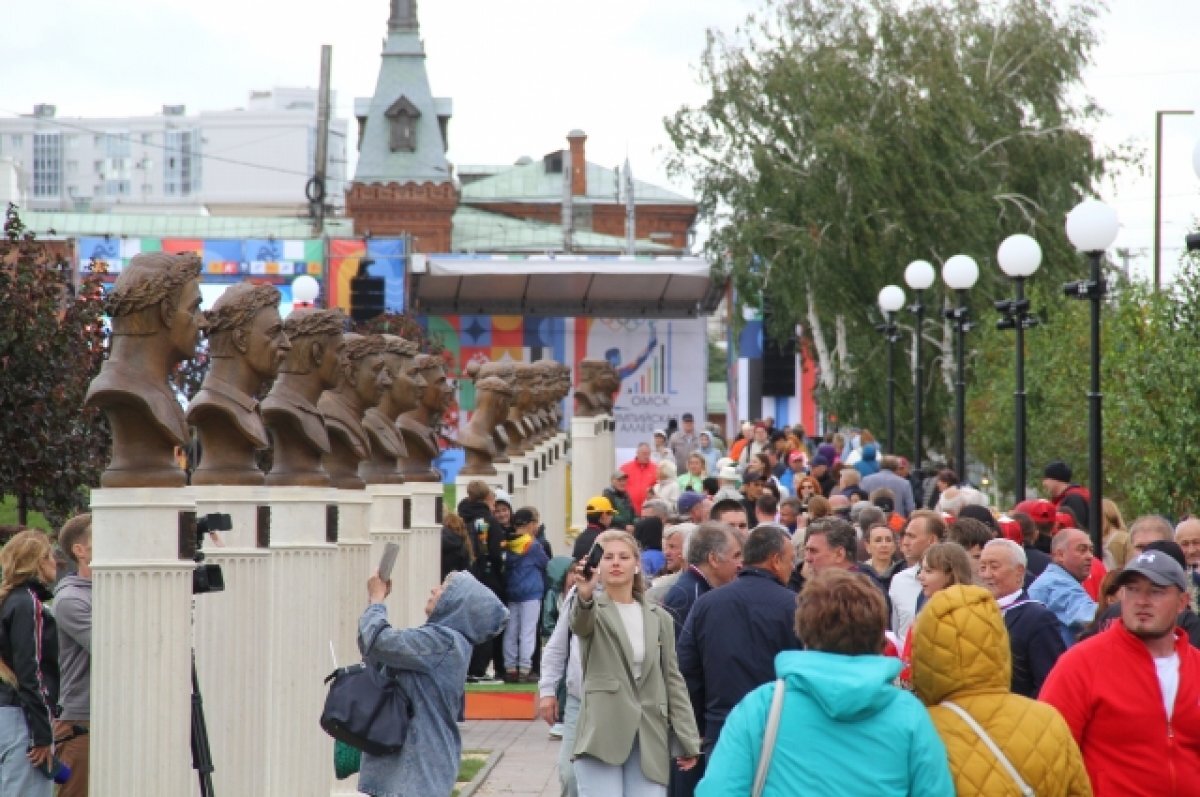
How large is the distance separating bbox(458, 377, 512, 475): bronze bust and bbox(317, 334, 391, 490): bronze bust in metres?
8.74

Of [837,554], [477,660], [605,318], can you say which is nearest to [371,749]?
[837,554]

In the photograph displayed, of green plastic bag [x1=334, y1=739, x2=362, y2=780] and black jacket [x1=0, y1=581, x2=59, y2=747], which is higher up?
black jacket [x1=0, y1=581, x2=59, y2=747]

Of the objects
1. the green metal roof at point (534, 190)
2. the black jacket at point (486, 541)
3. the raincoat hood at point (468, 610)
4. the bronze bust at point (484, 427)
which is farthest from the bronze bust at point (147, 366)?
the green metal roof at point (534, 190)

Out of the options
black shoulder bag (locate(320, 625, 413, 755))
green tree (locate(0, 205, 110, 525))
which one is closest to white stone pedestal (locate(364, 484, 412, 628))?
green tree (locate(0, 205, 110, 525))

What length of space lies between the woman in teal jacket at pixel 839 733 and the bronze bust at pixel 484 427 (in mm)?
17100

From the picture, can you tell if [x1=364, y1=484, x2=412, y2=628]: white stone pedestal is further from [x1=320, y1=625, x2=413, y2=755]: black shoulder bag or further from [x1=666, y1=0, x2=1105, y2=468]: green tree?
[x1=666, y1=0, x2=1105, y2=468]: green tree

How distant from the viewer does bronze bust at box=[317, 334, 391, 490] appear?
12884 millimetres

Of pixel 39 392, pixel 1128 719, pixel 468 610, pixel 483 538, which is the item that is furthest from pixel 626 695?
pixel 483 538

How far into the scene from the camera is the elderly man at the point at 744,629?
9164 mm

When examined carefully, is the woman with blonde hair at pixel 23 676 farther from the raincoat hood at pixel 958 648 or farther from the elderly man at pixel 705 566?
the raincoat hood at pixel 958 648

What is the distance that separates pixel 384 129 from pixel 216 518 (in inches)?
3265

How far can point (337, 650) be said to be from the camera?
1237cm

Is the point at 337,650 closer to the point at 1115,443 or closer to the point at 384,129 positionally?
the point at 1115,443

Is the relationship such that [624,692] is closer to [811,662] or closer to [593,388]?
[811,662]
